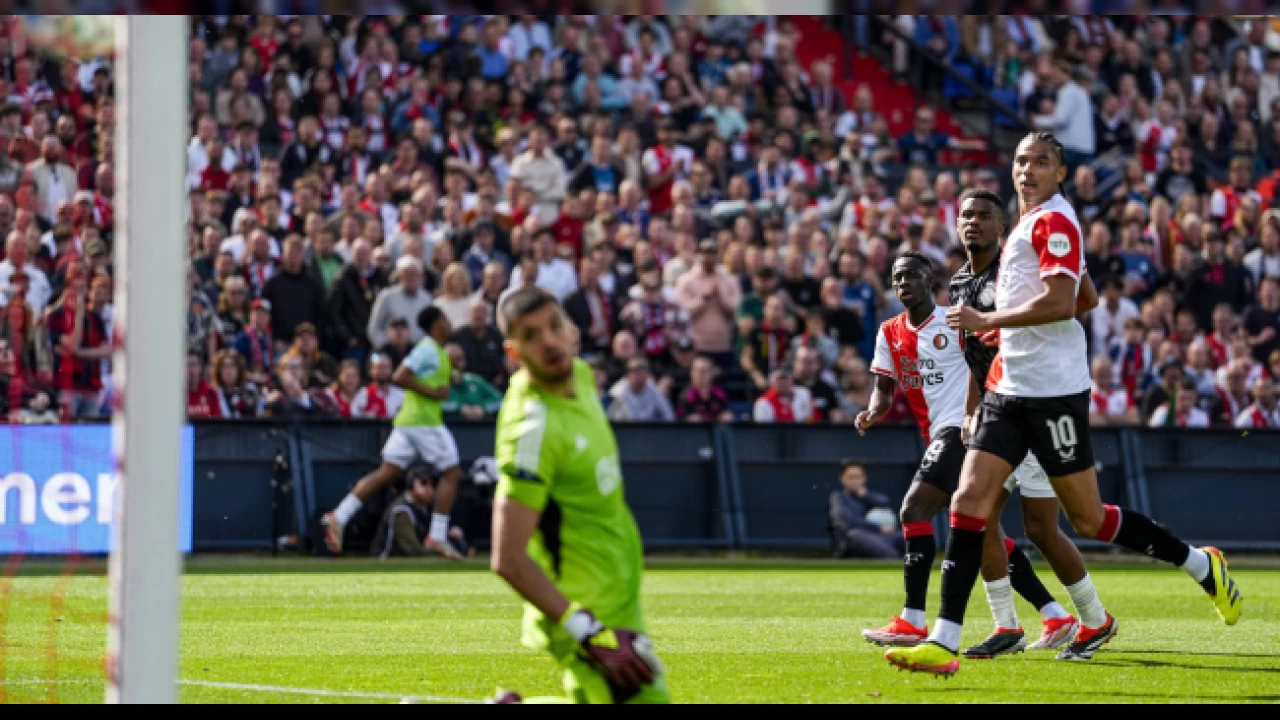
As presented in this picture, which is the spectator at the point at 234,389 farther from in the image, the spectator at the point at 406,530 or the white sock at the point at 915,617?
the white sock at the point at 915,617

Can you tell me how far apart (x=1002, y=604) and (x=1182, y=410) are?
414 inches

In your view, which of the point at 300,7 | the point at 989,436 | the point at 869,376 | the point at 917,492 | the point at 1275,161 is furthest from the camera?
the point at 1275,161

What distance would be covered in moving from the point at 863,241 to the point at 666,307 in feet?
9.65

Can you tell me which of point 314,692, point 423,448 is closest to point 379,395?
point 423,448

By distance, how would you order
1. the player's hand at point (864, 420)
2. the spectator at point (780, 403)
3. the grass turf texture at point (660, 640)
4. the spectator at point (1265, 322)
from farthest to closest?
the spectator at point (1265, 322)
the spectator at point (780, 403)
the player's hand at point (864, 420)
the grass turf texture at point (660, 640)

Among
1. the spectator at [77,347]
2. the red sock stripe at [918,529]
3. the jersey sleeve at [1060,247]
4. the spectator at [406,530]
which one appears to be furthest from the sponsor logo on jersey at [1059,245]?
the spectator at [406,530]

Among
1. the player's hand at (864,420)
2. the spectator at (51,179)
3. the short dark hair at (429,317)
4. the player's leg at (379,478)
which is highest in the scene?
the spectator at (51,179)

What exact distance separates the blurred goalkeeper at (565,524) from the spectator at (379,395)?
13120mm

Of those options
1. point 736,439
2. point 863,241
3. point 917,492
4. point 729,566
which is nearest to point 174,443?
point 917,492

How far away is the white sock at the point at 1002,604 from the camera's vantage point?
1002cm

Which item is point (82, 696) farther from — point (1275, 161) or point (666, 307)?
point (1275, 161)

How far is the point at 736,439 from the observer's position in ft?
62.4

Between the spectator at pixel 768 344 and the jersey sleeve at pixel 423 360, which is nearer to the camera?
the jersey sleeve at pixel 423 360

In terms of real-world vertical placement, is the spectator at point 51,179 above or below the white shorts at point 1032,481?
above
